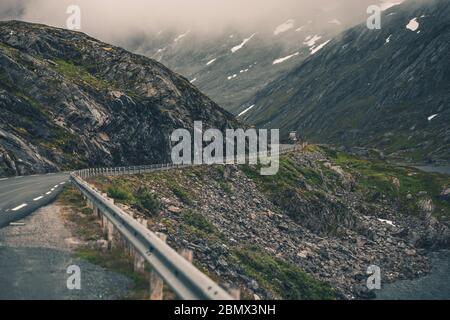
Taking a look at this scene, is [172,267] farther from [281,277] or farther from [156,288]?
[281,277]

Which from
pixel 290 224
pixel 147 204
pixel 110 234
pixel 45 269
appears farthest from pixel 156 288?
pixel 290 224

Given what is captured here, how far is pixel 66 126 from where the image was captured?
67.2 meters

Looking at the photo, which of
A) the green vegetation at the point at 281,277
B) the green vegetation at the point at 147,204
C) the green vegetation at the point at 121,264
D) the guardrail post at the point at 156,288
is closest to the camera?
the guardrail post at the point at 156,288

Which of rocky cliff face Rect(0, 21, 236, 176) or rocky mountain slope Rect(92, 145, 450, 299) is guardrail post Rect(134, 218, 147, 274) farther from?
rocky cliff face Rect(0, 21, 236, 176)

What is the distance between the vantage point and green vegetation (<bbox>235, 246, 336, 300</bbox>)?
93.8 ft

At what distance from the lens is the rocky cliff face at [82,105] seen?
62.3m

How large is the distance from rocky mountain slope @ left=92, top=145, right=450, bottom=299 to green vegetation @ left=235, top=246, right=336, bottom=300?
0.10 m

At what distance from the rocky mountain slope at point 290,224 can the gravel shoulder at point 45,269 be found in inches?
275

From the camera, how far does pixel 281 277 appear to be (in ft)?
102

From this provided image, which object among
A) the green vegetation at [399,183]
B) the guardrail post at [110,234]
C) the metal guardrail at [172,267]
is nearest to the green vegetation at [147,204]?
the guardrail post at [110,234]

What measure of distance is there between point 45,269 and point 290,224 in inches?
1471

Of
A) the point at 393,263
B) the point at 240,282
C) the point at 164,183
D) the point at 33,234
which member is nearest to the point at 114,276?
the point at 33,234

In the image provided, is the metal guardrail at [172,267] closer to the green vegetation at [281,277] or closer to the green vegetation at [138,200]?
the green vegetation at [138,200]
